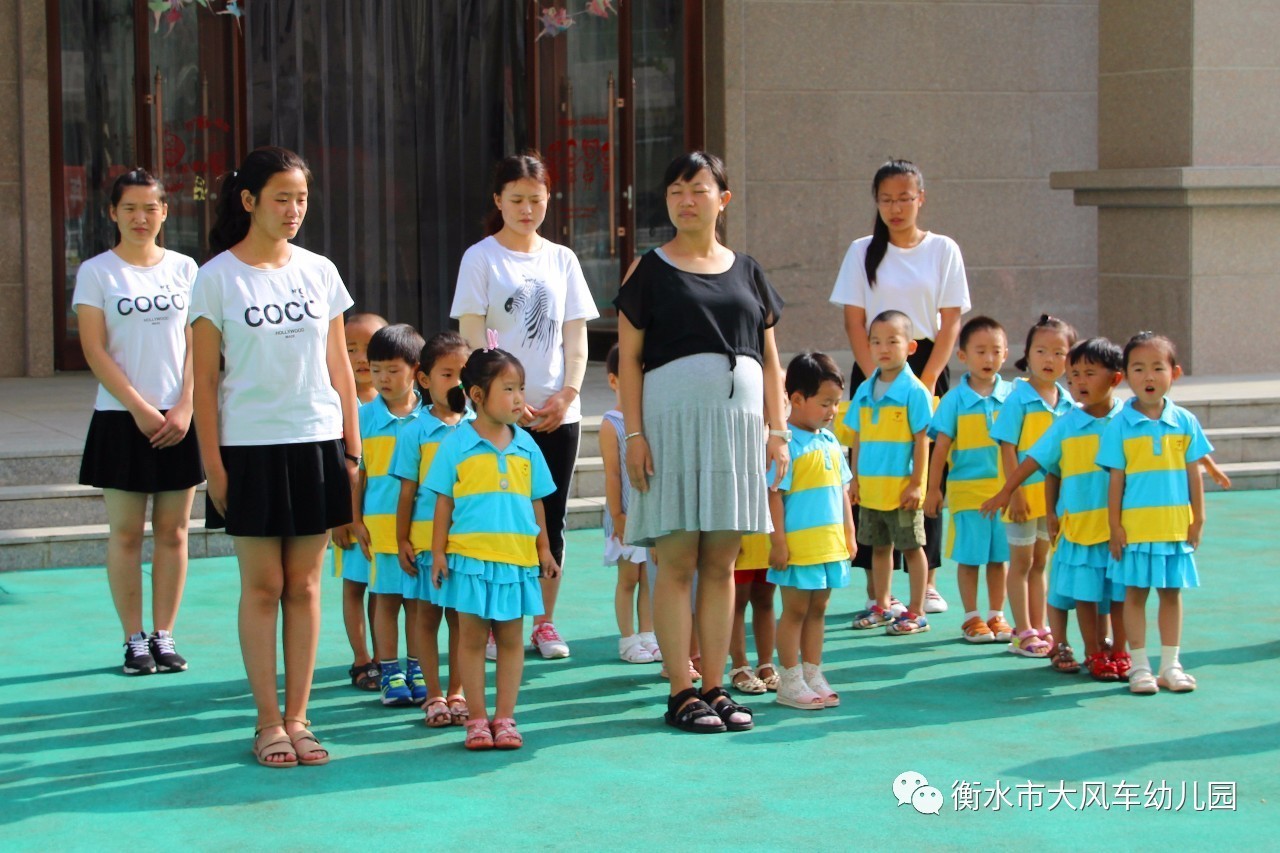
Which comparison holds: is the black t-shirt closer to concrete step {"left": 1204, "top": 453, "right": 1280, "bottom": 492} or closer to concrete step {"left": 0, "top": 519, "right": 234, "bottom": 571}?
concrete step {"left": 0, "top": 519, "right": 234, "bottom": 571}

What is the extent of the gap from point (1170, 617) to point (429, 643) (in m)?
2.28

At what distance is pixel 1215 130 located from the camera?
11.5 metres

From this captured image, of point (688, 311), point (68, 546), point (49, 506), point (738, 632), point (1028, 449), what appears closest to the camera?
point (688, 311)

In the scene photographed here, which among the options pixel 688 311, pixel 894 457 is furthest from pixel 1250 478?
pixel 688 311

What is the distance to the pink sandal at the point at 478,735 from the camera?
193 inches

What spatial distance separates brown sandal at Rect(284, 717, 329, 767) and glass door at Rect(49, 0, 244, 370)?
6.99m

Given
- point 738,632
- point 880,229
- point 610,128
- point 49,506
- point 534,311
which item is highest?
point 610,128

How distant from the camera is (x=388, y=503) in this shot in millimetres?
5562

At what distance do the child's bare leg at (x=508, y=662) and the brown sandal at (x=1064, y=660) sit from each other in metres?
1.88

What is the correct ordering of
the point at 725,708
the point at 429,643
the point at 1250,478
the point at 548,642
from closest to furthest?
the point at 725,708 → the point at 429,643 → the point at 548,642 → the point at 1250,478

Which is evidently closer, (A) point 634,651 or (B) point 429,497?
(B) point 429,497

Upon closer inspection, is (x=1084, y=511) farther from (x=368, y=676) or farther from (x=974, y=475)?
(x=368, y=676)

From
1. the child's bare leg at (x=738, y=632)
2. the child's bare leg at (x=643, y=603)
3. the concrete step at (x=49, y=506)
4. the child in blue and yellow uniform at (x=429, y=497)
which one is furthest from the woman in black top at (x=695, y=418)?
the concrete step at (x=49, y=506)

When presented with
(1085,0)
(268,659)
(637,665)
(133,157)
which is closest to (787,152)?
(1085,0)
